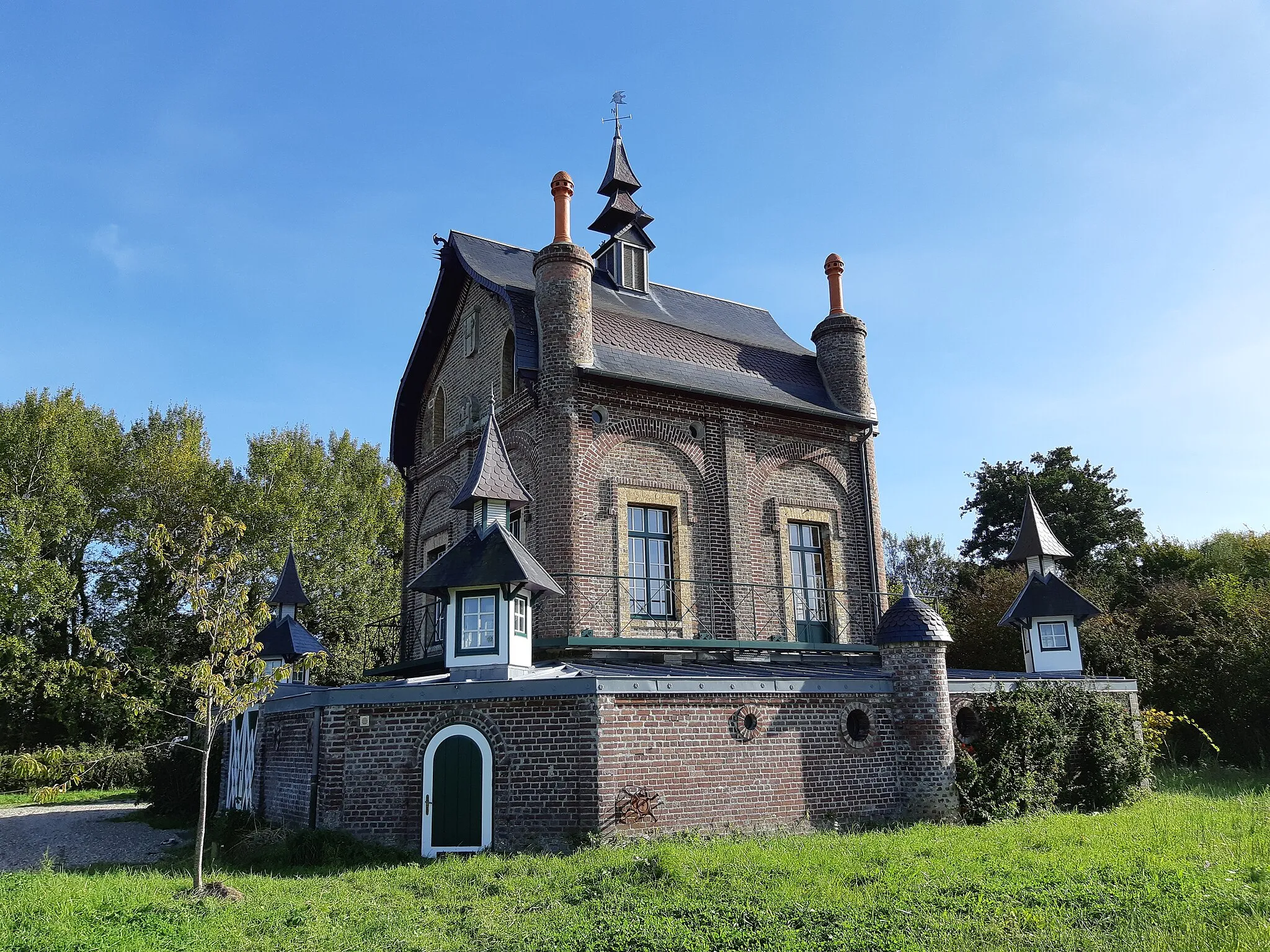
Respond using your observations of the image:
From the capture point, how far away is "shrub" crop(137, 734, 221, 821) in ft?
56.5

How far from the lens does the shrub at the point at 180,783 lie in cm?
1723

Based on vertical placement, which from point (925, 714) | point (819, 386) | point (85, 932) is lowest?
point (85, 932)

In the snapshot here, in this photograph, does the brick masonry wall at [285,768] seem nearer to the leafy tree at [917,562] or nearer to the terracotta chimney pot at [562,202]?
the terracotta chimney pot at [562,202]

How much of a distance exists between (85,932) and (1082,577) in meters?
24.8

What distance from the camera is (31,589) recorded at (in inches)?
983

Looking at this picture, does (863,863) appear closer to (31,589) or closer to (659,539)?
(659,539)

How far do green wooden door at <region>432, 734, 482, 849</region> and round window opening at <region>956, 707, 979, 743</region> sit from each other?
7091 millimetres

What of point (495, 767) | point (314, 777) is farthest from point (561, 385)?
point (314, 777)

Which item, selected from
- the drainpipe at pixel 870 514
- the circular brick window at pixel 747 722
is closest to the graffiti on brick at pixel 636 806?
the circular brick window at pixel 747 722

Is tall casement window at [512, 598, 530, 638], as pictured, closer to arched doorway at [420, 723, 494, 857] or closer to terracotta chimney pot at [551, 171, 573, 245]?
arched doorway at [420, 723, 494, 857]

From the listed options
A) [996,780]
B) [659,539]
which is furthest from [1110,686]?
[659,539]

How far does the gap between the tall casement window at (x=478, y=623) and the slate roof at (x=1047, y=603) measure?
31.5ft

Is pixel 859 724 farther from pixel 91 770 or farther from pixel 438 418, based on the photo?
pixel 91 770

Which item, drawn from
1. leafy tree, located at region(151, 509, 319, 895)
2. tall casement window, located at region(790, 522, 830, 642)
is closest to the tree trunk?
leafy tree, located at region(151, 509, 319, 895)
